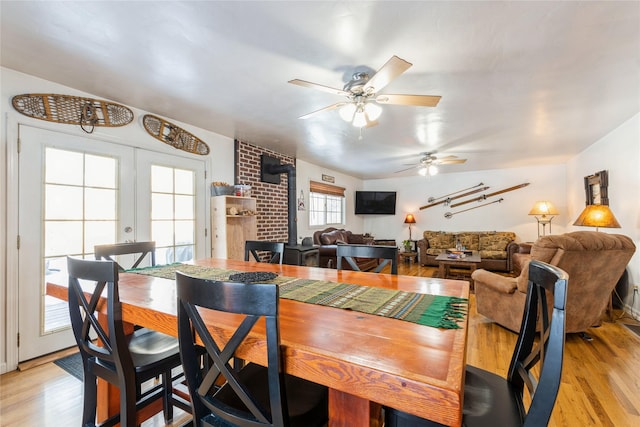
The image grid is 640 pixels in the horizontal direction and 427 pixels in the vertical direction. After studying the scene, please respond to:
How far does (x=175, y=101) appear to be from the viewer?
8.95ft

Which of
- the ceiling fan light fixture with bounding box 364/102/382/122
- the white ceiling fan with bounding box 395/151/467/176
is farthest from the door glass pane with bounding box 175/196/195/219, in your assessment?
the white ceiling fan with bounding box 395/151/467/176

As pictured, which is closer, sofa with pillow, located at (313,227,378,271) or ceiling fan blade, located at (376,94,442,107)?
ceiling fan blade, located at (376,94,442,107)

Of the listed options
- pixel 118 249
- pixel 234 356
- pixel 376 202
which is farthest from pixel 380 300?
pixel 376 202

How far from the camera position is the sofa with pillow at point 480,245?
565cm

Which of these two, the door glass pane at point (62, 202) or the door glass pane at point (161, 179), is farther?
the door glass pane at point (161, 179)

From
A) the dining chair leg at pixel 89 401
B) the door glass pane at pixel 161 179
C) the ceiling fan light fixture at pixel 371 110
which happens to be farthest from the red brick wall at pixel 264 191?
the dining chair leg at pixel 89 401

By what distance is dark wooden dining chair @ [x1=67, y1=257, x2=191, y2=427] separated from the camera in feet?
3.77

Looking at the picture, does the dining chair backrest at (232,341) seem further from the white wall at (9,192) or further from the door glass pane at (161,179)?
the door glass pane at (161,179)

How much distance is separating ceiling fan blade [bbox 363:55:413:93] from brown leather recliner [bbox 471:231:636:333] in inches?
70.9

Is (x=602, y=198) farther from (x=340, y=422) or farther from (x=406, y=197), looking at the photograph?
(x=340, y=422)

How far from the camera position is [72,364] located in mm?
2281

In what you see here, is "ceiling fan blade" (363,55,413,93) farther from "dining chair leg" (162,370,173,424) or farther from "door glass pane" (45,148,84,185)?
"door glass pane" (45,148,84,185)

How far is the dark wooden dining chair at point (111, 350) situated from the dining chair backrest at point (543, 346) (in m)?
1.42

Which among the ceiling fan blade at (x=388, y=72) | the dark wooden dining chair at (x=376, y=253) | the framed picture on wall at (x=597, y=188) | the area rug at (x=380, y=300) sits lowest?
the area rug at (x=380, y=300)
